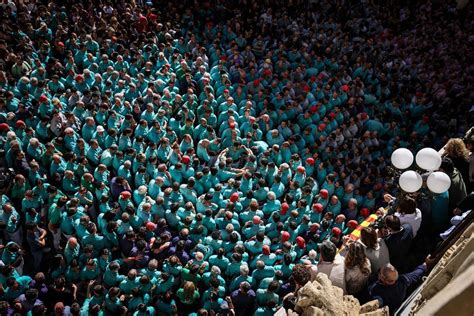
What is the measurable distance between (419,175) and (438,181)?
0.95ft

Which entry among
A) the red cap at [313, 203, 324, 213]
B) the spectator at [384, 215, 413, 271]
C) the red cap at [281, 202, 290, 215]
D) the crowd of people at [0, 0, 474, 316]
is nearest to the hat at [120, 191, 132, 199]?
the crowd of people at [0, 0, 474, 316]

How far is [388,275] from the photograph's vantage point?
311 inches

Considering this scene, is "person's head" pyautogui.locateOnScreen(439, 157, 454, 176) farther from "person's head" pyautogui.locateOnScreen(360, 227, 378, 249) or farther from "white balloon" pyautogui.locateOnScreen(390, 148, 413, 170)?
"person's head" pyautogui.locateOnScreen(360, 227, 378, 249)

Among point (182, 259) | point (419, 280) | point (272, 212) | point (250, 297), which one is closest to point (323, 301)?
point (419, 280)

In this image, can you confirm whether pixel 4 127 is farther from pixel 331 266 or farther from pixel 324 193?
pixel 331 266

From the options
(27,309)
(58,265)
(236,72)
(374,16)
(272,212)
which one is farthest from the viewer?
(374,16)

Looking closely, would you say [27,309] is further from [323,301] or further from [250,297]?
[323,301]

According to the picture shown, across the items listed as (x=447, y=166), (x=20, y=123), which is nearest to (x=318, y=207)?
(x=447, y=166)

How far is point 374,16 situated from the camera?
789 inches

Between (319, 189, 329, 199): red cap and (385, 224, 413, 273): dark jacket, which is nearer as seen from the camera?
(385, 224, 413, 273): dark jacket

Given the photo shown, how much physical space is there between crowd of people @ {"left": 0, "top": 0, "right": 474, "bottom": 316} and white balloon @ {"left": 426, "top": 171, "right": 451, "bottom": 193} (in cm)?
56

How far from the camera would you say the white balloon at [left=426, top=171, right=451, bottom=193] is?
868 cm

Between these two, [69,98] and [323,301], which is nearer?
[323,301]

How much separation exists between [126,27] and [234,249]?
890 centimetres
